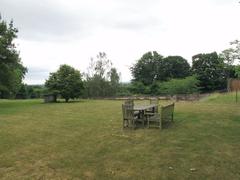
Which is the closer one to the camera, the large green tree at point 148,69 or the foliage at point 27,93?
the foliage at point 27,93

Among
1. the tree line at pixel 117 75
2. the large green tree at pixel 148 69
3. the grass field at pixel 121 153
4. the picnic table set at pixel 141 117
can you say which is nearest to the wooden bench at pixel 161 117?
the picnic table set at pixel 141 117

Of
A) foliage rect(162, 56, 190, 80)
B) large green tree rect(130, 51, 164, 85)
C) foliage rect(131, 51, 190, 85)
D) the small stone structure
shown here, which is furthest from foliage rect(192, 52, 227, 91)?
the small stone structure

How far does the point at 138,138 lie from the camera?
745 cm

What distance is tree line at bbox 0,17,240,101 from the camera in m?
20.2

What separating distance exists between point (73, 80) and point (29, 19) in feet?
36.3

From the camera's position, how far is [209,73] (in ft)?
164

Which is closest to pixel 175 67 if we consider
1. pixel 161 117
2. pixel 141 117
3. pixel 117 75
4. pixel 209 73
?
pixel 209 73

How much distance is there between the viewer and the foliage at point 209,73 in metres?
48.9

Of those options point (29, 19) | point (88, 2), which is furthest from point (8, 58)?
point (88, 2)

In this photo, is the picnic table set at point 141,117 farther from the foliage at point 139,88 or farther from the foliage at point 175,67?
the foliage at point 175,67

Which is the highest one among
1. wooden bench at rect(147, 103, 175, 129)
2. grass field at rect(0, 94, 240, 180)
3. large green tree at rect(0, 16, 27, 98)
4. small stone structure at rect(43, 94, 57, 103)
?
large green tree at rect(0, 16, 27, 98)

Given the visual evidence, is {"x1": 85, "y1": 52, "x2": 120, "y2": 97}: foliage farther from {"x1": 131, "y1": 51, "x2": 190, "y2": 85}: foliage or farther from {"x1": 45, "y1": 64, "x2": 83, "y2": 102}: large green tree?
{"x1": 131, "y1": 51, "x2": 190, "y2": 85}: foliage

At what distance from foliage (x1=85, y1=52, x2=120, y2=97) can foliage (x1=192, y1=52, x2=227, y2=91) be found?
20404mm

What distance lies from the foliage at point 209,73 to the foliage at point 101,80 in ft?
66.9
